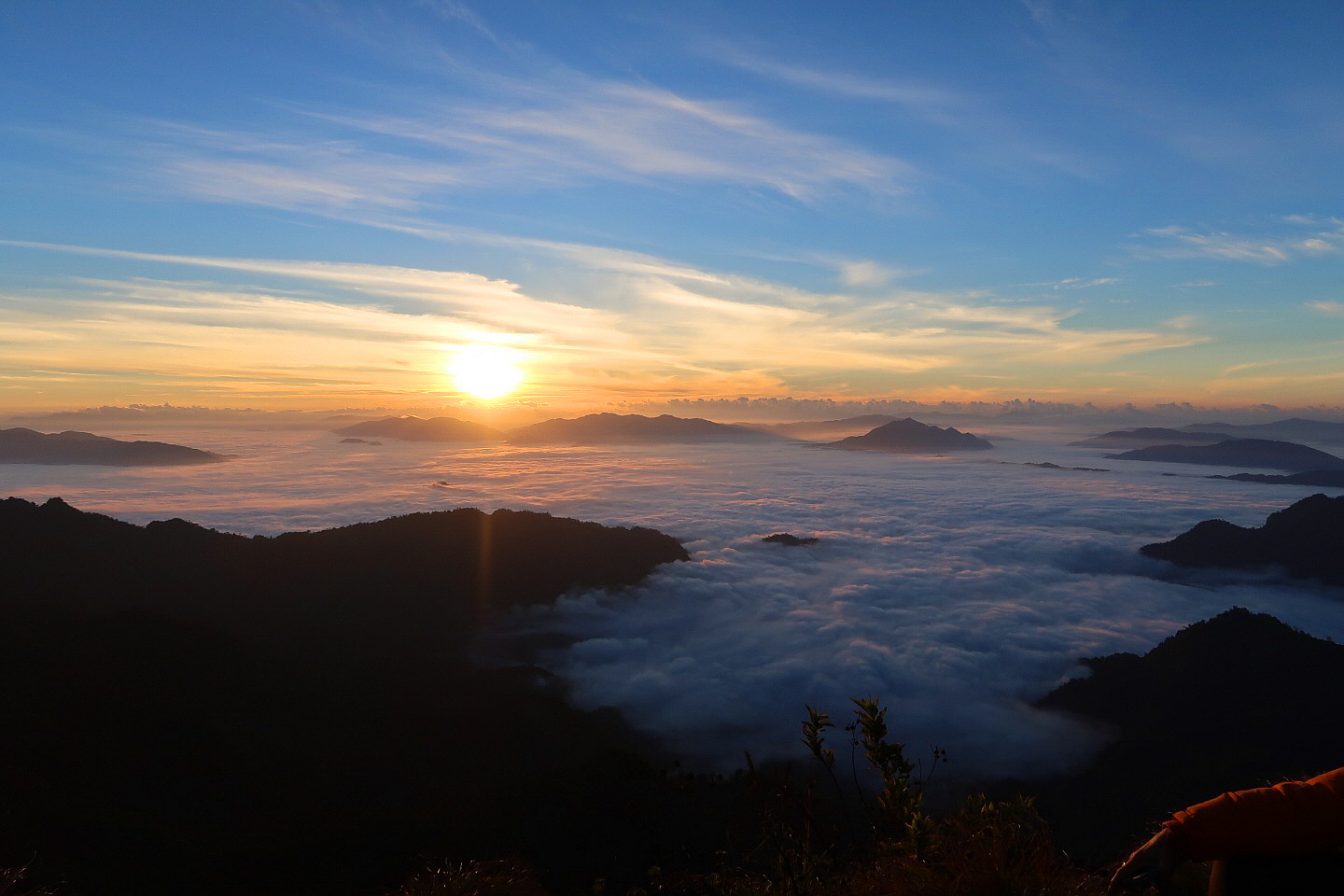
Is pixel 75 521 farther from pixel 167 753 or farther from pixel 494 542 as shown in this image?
pixel 167 753

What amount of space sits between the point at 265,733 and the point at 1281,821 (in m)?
36.3

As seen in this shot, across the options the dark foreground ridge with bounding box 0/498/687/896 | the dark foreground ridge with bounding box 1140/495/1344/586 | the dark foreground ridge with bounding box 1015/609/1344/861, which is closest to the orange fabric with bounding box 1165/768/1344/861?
the dark foreground ridge with bounding box 0/498/687/896

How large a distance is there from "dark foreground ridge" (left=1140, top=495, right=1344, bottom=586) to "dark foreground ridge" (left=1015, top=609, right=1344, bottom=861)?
46832 millimetres

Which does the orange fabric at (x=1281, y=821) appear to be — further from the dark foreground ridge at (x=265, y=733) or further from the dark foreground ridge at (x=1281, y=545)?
the dark foreground ridge at (x=1281, y=545)

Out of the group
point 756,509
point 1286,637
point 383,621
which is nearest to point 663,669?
point 383,621

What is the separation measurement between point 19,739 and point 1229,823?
33.7 metres

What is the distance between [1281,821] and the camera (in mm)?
3057

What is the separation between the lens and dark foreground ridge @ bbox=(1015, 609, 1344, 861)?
1369 inches

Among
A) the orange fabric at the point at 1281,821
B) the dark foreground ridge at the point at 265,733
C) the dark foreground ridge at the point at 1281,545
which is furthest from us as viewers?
the dark foreground ridge at the point at 1281,545

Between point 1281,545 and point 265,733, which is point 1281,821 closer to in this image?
point 265,733

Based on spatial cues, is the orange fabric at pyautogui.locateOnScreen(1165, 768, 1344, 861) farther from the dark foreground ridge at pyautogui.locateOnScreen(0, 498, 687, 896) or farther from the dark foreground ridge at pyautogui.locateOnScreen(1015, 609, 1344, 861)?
the dark foreground ridge at pyautogui.locateOnScreen(1015, 609, 1344, 861)

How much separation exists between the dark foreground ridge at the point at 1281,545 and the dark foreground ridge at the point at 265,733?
89208 mm

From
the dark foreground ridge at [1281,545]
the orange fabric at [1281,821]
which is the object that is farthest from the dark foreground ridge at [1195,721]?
the dark foreground ridge at [1281,545]

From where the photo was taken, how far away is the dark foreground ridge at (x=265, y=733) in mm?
20609
